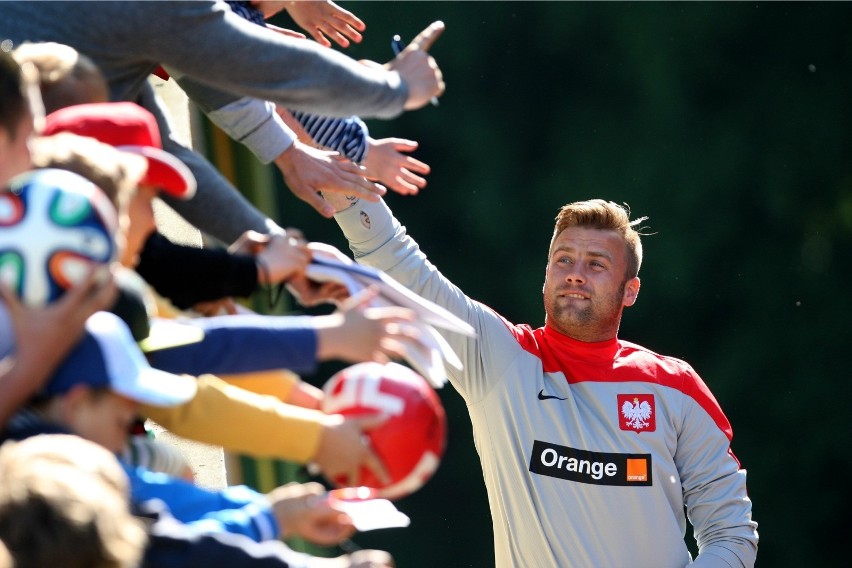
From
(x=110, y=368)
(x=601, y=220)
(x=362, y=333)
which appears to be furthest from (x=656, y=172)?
(x=110, y=368)

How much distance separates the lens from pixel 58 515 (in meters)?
1.40

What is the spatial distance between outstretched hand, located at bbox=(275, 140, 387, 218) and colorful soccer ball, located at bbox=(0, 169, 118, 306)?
865 millimetres

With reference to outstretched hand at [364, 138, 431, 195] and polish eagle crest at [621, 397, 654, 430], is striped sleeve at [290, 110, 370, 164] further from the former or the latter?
polish eagle crest at [621, 397, 654, 430]

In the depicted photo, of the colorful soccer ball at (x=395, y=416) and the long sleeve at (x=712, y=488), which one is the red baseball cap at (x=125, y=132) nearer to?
the colorful soccer ball at (x=395, y=416)

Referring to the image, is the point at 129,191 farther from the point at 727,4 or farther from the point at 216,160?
the point at 727,4

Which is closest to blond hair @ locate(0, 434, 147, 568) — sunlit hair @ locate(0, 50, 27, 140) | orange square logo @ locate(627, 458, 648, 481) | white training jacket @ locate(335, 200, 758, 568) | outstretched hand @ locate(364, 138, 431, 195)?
sunlit hair @ locate(0, 50, 27, 140)

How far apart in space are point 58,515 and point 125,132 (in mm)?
638

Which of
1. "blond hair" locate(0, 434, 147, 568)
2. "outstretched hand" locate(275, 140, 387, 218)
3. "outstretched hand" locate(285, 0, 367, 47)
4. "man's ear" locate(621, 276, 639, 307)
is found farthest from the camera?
"man's ear" locate(621, 276, 639, 307)

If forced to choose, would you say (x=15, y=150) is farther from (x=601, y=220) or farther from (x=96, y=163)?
(x=601, y=220)

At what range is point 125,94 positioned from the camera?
214 centimetres

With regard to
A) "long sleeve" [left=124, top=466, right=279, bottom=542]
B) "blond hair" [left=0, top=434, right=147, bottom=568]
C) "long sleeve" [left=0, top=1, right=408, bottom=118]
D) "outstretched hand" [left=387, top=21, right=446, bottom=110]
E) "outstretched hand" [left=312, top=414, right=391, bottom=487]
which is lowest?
"long sleeve" [left=124, top=466, right=279, bottom=542]

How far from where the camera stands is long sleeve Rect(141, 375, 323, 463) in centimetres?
178

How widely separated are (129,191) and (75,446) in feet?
1.26

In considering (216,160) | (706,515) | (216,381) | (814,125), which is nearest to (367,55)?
(216,160)
